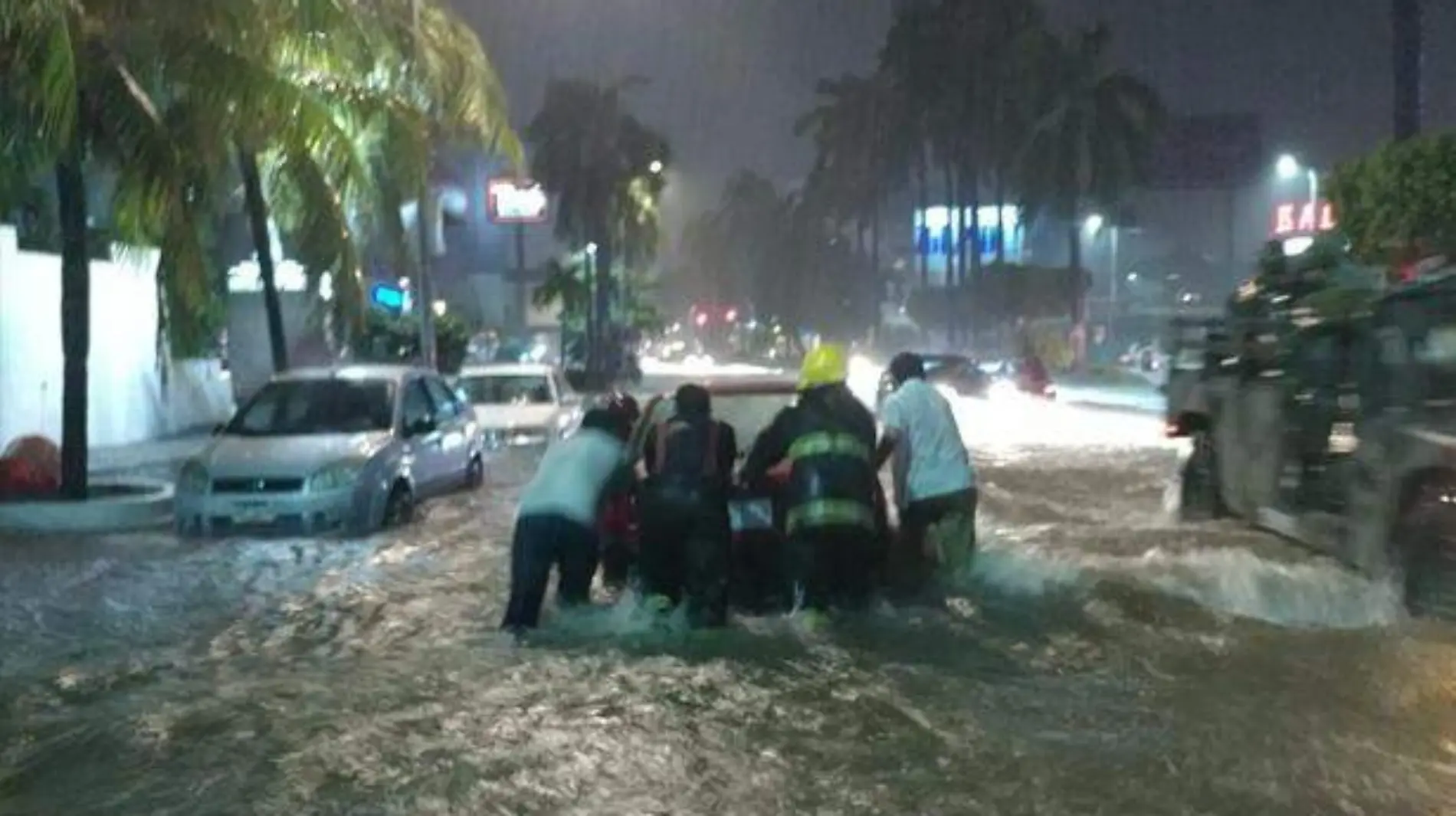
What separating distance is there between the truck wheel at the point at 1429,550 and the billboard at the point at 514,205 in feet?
218

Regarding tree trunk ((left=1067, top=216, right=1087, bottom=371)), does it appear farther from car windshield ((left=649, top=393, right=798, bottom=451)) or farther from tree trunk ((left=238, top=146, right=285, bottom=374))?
car windshield ((left=649, top=393, right=798, bottom=451))

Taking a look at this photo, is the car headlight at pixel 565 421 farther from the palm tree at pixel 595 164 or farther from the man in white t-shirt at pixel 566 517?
the palm tree at pixel 595 164

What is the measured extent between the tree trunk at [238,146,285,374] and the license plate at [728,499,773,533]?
12209 millimetres

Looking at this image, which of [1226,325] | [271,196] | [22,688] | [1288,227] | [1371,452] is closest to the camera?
[22,688]

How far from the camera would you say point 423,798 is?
747 centimetres

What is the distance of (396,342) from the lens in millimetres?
40875

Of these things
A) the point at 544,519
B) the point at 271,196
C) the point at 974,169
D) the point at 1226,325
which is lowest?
A: the point at 544,519

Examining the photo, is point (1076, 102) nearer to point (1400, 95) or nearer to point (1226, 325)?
point (1400, 95)

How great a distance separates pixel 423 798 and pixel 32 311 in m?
19.9

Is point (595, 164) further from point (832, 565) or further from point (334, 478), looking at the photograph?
point (832, 565)

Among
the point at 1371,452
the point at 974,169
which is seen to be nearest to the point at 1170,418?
the point at 1371,452

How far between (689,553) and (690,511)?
0.90ft

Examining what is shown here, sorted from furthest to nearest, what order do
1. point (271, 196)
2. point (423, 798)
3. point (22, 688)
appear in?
point (271, 196), point (22, 688), point (423, 798)

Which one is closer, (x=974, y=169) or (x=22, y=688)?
(x=22, y=688)
